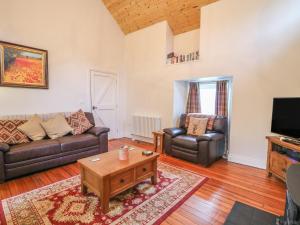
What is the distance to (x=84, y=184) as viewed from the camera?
220 cm

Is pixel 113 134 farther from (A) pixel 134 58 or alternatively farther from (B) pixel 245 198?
(B) pixel 245 198

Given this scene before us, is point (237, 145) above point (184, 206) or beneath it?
above

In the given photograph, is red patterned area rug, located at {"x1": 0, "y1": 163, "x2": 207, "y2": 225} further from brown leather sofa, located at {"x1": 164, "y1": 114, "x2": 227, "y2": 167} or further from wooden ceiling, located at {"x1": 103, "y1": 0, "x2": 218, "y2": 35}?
wooden ceiling, located at {"x1": 103, "y1": 0, "x2": 218, "y2": 35}

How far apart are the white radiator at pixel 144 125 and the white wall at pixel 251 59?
1.34m

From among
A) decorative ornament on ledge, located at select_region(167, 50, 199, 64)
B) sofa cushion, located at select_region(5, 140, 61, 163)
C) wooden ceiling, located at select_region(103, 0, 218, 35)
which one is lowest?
sofa cushion, located at select_region(5, 140, 61, 163)

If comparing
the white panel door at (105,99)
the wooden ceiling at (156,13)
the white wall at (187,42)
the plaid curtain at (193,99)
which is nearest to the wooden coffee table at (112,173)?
the plaid curtain at (193,99)

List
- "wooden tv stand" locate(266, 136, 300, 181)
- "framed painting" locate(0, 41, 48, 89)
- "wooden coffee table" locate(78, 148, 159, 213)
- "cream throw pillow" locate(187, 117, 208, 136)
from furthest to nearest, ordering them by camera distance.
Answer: "cream throw pillow" locate(187, 117, 208, 136) < "framed painting" locate(0, 41, 48, 89) < "wooden tv stand" locate(266, 136, 300, 181) < "wooden coffee table" locate(78, 148, 159, 213)

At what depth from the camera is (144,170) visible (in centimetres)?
240

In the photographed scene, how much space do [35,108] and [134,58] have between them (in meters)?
3.00

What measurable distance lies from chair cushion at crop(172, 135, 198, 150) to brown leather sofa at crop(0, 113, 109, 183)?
5.24ft

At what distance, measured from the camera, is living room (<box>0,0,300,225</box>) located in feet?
6.89

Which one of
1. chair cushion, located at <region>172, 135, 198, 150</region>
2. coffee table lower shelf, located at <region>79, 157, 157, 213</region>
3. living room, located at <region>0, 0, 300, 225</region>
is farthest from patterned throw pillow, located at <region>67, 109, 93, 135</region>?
chair cushion, located at <region>172, 135, 198, 150</region>

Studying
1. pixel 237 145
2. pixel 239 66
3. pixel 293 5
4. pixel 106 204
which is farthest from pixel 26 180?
pixel 293 5

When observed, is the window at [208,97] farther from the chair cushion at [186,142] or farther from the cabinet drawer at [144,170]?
the cabinet drawer at [144,170]
